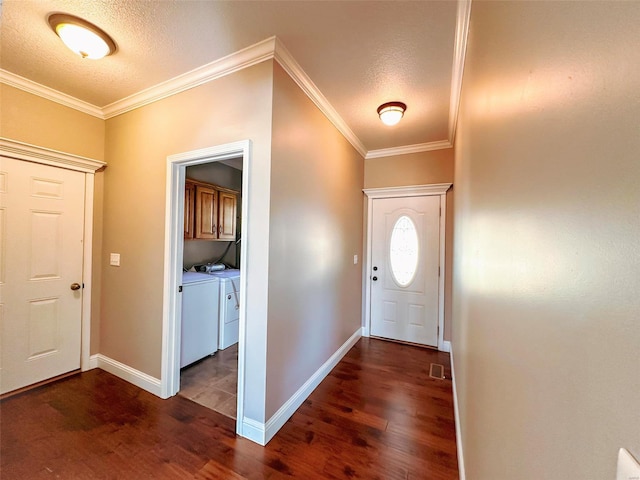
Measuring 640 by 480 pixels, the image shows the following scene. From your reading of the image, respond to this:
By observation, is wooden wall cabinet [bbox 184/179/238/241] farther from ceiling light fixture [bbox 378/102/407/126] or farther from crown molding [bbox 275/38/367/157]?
ceiling light fixture [bbox 378/102/407/126]

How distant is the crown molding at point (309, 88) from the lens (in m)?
1.76

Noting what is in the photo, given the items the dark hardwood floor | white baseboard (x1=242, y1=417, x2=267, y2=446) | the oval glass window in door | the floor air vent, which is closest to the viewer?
the dark hardwood floor

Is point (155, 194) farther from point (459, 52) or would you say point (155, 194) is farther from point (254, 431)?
point (459, 52)

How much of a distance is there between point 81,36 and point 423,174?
11.1 ft

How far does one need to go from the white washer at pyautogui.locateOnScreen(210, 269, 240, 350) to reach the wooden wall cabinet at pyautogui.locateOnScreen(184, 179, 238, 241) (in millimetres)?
675

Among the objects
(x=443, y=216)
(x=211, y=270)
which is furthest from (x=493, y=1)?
(x=211, y=270)

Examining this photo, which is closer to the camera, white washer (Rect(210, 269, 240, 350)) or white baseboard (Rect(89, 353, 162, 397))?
white baseboard (Rect(89, 353, 162, 397))

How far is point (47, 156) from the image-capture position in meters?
2.27

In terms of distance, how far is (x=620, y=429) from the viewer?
0.31m

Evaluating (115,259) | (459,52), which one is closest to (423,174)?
(459,52)

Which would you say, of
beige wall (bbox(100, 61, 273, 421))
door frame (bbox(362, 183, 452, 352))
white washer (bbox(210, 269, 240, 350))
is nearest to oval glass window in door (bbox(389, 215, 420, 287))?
door frame (bbox(362, 183, 452, 352))

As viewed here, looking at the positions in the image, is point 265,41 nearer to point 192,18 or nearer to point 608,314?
point 192,18

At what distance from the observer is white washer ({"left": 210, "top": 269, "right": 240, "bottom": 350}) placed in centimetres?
304

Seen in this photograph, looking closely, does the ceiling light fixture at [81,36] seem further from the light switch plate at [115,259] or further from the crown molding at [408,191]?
the crown molding at [408,191]
